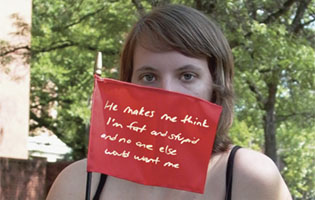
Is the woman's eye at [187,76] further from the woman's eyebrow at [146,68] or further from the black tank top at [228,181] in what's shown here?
the black tank top at [228,181]

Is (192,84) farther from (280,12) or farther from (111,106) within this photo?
(280,12)

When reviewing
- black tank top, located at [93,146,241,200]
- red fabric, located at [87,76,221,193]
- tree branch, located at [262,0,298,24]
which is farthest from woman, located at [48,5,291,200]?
tree branch, located at [262,0,298,24]

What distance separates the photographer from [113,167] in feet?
5.90

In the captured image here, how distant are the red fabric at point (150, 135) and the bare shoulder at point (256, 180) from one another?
166 millimetres

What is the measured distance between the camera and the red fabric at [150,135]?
1.76 metres

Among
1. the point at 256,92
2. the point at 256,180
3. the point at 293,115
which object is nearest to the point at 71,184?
the point at 256,180

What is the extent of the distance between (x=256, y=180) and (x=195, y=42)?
1.52 feet

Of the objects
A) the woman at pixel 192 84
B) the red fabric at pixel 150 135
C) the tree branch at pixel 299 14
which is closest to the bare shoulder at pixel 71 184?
the woman at pixel 192 84

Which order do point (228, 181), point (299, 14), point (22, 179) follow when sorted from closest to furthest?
point (228, 181) → point (299, 14) → point (22, 179)

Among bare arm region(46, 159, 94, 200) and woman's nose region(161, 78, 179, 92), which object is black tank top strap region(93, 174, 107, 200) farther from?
woman's nose region(161, 78, 179, 92)

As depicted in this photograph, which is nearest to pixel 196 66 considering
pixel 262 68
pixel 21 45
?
pixel 262 68

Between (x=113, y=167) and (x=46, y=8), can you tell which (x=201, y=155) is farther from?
(x=46, y=8)

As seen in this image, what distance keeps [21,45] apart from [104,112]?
437 inches

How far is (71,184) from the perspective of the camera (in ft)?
6.68
